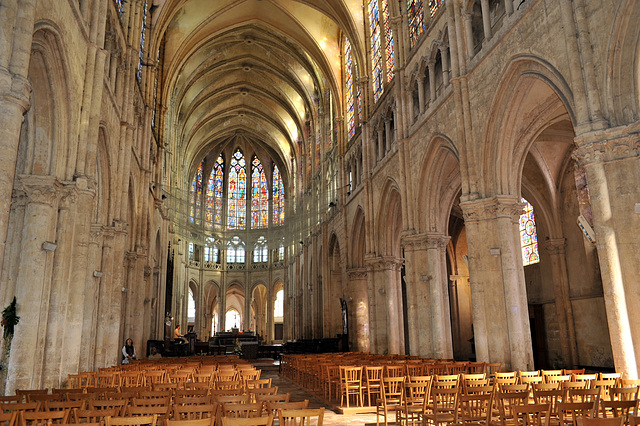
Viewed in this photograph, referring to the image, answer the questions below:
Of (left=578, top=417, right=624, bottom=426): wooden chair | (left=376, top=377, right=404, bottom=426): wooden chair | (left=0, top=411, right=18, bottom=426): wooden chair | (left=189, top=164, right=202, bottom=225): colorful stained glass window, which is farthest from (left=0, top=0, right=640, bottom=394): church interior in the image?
(left=189, top=164, right=202, bottom=225): colorful stained glass window

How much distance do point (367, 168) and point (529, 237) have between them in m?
7.81

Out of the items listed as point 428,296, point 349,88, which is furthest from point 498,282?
point 349,88

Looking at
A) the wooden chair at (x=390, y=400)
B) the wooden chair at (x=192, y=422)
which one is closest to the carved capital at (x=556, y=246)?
the wooden chair at (x=390, y=400)

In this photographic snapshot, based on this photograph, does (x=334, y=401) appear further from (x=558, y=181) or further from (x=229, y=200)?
(x=229, y=200)

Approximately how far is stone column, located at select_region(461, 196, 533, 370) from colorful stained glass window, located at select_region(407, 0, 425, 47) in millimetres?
8086

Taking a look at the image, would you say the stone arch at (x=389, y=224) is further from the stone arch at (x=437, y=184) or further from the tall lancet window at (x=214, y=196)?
the tall lancet window at (x=214, y=196)

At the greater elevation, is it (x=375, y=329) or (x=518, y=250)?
(x=518, y=250)

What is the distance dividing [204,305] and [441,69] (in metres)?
36.0

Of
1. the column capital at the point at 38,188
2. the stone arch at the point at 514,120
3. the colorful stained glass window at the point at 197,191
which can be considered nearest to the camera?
the column capital at the point at 38,188

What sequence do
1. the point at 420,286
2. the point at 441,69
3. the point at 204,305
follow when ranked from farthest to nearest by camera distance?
the point at 204,305 < the point at 420,286 < the point at 441,69

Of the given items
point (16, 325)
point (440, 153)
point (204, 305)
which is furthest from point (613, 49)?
point (204, 305)

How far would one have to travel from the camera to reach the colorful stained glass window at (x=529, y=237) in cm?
2155

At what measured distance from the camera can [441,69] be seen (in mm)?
17062

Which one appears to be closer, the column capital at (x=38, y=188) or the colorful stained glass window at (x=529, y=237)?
the column capital at (x=38, y=188)
